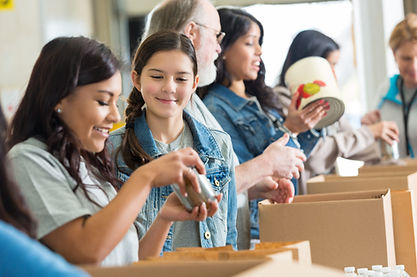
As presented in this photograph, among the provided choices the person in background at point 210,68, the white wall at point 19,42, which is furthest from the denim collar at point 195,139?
the white wall at point 19,42

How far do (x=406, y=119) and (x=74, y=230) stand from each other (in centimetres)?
234

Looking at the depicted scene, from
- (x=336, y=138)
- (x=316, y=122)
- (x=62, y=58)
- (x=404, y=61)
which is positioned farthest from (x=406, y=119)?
(x=62, y=58)

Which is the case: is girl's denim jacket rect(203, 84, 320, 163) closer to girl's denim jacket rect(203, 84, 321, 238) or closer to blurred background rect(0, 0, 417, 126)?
girl's denim jacket rect(203, 84, 321, 238)

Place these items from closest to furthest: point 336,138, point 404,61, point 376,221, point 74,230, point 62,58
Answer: point 74,230
point 62,58
point 376,221
point 336,138
point 404,61

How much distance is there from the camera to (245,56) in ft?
7.57

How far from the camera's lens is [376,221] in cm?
169

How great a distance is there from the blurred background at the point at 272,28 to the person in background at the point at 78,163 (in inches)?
129

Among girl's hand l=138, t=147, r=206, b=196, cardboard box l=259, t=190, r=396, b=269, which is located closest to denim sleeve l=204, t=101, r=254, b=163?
cardboard box l=259, t=190, r=396, b=269

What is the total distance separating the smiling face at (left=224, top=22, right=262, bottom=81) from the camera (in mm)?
2309

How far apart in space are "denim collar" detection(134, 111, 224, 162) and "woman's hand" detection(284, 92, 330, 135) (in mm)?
462

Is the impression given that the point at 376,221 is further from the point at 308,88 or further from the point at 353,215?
the point at 308,88

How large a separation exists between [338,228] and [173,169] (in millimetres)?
630

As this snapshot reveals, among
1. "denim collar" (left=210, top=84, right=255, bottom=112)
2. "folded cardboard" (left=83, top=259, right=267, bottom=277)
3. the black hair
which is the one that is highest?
the black hair

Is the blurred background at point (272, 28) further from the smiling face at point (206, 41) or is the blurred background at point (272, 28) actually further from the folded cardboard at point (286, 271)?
the folded cardboard at point (286, 271)
